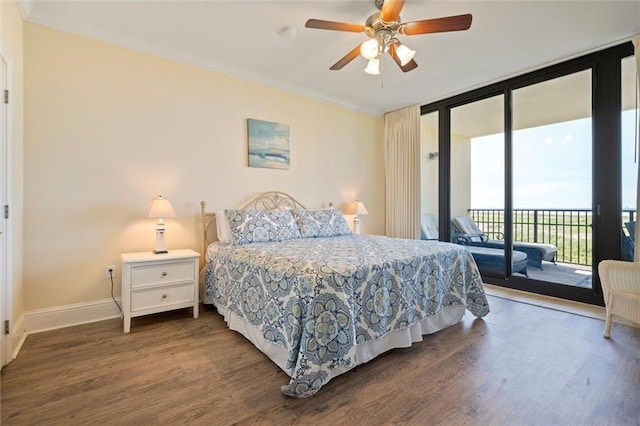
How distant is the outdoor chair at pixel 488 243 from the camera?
3926 millimetres

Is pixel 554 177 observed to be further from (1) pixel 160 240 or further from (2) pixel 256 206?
(1) pixel 160 240

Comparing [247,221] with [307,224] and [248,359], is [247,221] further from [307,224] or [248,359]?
[248,359]

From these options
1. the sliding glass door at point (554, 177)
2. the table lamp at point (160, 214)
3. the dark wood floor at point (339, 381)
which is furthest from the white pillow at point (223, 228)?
the sliding glass door at point (554, 177)

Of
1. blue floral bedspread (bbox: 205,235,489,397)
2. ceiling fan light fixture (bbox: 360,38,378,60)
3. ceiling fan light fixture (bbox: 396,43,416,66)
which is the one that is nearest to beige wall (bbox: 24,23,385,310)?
blue floral bedspread (bbox: 205,235,489,397)

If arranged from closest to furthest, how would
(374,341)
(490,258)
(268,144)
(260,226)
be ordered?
(374,341) → (260,226) → (268,144) → (490,258)

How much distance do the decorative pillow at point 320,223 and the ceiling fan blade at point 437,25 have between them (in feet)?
6.78

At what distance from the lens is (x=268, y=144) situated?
3.74m

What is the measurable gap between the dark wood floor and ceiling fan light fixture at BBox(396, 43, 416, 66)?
230 centimetres

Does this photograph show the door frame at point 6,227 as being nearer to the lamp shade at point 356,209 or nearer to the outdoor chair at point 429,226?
the lamp shade at point 356,209

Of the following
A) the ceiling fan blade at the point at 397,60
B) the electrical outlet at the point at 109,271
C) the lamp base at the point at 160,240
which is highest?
the ceiling fan blade at the point at 397,60

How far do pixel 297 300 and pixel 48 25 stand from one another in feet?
10.5

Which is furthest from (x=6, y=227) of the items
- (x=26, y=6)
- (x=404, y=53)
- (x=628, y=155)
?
(x=628, y=155)

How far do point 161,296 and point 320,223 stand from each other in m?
1.80

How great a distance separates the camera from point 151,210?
2.73m
